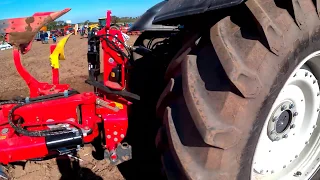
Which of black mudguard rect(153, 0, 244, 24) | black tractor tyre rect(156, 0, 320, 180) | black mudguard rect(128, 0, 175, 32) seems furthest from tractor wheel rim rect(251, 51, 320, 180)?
black mudguard rect(128, 0, 175, 32)

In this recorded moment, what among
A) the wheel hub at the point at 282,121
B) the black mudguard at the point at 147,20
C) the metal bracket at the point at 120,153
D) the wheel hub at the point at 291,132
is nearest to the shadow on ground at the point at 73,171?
the metal bracket at the point at 120,153

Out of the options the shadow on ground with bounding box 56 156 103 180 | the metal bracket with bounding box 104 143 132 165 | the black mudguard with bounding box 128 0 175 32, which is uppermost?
the black mudguard with bounding box 128 0 175 32

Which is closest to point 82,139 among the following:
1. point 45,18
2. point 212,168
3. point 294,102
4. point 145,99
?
point 145,99

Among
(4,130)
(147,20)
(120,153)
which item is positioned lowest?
(120,153)

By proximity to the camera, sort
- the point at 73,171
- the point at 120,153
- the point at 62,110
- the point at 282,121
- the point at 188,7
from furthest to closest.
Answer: the point at 73,171 < the point at 120,153 < the point at 62,110 < the point at 282,121 < the point at 188,7

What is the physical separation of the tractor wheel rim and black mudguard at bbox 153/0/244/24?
2.10 feet

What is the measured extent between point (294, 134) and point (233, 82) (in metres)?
0.88

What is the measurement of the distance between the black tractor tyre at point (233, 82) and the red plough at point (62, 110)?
83cm

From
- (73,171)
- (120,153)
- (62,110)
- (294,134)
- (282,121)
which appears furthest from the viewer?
(73,171)

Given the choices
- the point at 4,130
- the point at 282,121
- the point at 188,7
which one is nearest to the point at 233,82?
the point at 188,7

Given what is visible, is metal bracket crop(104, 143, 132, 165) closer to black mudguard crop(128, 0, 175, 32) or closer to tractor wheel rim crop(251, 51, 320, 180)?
tractor wheel rim crop(251, 51, 320, 180)

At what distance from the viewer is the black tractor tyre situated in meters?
1.16

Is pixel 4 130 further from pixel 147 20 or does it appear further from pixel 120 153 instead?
pixel 147 20

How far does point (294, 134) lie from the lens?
5.85ft
